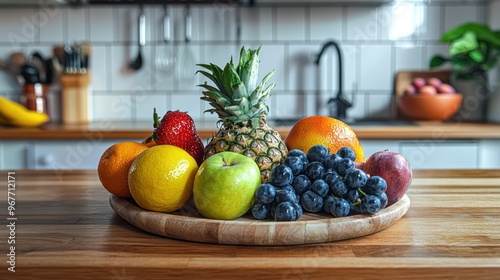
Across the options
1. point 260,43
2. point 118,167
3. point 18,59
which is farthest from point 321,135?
point 18,59

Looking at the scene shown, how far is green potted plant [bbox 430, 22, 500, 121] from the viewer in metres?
2.50

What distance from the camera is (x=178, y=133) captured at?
987 mm

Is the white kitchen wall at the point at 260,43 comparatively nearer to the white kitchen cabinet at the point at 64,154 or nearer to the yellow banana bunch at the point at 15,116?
the yellow banana bunch at the point at 15,116

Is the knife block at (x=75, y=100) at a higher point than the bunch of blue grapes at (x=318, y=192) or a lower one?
higher

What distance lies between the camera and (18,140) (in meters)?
2.29

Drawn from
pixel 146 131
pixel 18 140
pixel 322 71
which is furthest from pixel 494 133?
pixel 18 140

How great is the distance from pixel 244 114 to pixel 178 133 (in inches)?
4.7

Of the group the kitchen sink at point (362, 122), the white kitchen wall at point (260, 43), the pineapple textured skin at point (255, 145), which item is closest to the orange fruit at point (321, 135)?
the pineapple textured skin at point (255, 145)

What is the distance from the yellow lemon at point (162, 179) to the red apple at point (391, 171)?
276 millimetres

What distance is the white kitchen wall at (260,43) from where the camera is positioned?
110 inches

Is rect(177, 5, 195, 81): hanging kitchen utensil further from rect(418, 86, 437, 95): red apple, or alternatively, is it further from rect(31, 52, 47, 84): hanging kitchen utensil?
rect(418, 86, 437, 95): red apple

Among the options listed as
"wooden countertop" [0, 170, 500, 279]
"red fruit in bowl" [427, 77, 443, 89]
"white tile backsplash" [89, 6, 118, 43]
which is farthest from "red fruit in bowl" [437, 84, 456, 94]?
"wooden countertop" [0, 170, 500, 279]

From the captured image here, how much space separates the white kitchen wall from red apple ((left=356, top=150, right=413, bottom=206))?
Result: 193 centimetres

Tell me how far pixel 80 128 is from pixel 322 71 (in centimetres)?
118
